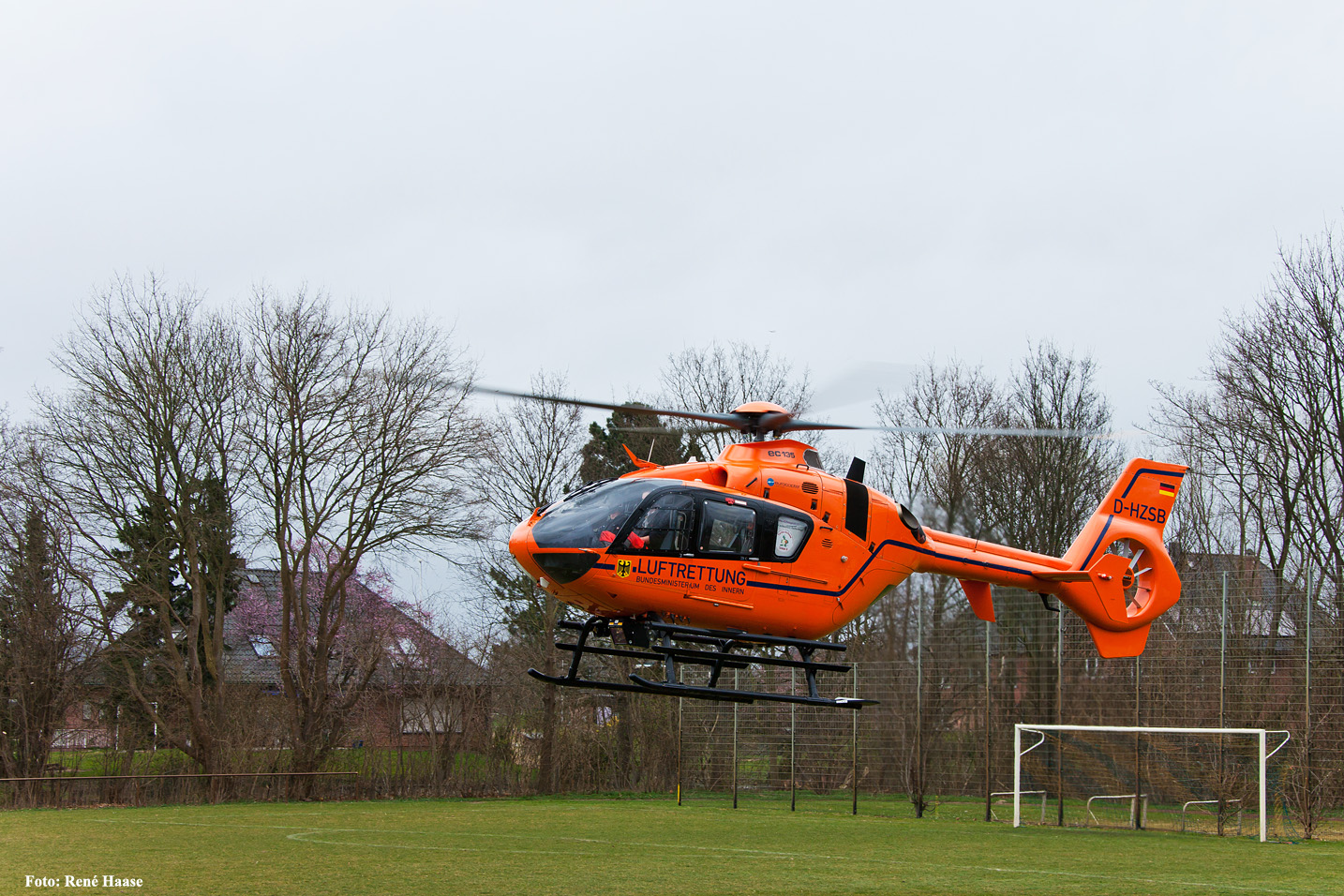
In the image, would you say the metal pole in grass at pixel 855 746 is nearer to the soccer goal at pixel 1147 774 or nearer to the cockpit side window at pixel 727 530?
the soccer goal at pixel 1147 774

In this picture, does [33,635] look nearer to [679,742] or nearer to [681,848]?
[679,742]

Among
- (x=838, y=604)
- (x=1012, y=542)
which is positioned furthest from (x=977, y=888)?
(x=1012, y=542)

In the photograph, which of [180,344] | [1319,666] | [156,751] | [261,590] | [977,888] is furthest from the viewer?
[261,590]

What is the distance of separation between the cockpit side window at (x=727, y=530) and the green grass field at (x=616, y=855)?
11.8 feet

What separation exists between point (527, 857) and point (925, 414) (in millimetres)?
22907

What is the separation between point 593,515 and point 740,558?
65.4 inches

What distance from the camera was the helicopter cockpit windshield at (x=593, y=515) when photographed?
11.7 meters

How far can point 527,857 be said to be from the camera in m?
15.2

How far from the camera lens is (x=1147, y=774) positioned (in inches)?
845

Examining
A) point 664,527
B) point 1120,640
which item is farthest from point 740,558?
point 1120,640

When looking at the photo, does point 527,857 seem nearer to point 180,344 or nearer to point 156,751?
point 156,751

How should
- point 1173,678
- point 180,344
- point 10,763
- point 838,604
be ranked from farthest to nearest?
point 180,344 < point 10,763 < point 1173,678 < point 838,604

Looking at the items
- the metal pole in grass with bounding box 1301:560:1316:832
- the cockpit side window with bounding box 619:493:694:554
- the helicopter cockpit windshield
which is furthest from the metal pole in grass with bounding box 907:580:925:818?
the helicopter cockpit windshield

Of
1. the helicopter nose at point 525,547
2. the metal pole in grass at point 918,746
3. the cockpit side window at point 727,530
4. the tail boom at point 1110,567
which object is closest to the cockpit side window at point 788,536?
the cockpit side window at point 727,530
